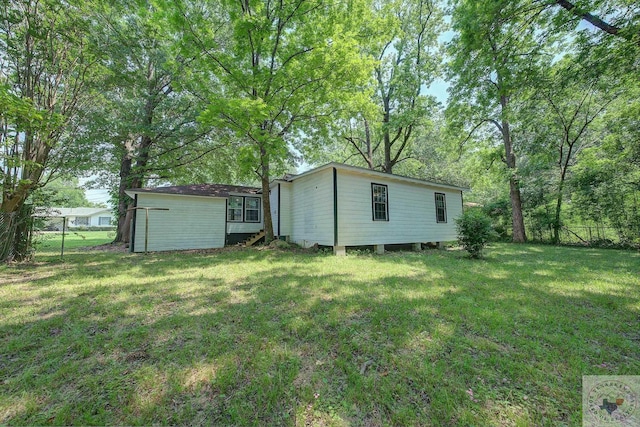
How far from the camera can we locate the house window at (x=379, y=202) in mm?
9617

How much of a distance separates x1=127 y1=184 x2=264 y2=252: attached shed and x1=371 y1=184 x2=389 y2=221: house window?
20.4 ft

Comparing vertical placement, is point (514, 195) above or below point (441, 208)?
above

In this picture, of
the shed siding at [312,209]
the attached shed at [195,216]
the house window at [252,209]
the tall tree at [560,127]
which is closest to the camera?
the shed siding at [312,209]

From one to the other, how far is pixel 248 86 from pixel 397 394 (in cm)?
1022

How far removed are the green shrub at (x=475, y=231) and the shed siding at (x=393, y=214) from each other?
8.84 ft

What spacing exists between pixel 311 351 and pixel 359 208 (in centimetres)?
706

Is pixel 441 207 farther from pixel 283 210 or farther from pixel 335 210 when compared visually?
pixel 283 210

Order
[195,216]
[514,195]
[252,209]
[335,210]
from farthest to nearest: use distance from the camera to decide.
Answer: [514,195] → [252,209] → [195,216] → [335,210]

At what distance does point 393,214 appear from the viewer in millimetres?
10117

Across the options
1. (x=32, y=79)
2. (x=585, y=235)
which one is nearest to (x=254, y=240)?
(x=32, y=79)

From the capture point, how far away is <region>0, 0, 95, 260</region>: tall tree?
19.0ft

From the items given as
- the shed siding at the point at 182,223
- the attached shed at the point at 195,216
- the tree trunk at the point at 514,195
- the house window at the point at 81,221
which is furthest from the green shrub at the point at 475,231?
the house window at the point at 81,221

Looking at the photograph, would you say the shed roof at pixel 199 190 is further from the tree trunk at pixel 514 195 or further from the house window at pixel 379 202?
the tree trunk at pixel 514 195

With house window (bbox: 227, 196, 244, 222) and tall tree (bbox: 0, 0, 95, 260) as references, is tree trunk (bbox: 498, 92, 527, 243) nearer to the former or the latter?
house window (bbox: 227, 196, 244, 222)
